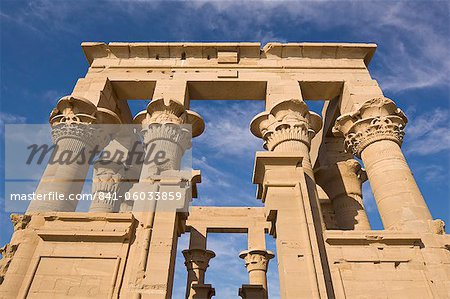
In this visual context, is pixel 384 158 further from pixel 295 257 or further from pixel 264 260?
pixel 264 260

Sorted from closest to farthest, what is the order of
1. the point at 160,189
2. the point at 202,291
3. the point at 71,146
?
the point at 160,189 < the point at 71,146 < the point at 202,291

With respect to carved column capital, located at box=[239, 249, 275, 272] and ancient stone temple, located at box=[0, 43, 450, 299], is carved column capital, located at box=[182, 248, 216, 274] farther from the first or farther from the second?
carved column capital, located at box=[239, 249, 275, 272]

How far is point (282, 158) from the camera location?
986 cm

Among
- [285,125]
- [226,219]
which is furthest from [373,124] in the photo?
[226,219]

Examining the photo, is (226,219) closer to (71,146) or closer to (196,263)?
(196,263)

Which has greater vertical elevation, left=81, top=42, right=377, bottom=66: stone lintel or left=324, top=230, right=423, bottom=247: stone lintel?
left=81, top=42, right=377, bottom=66: stone lintel

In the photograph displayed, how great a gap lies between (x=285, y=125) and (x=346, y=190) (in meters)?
5.24

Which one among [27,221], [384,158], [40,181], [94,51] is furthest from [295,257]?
[94,51]

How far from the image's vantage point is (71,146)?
11109 millimetres

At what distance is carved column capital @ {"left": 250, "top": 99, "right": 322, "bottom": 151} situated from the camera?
11859 mm

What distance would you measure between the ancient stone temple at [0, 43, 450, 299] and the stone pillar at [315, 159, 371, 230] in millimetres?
58

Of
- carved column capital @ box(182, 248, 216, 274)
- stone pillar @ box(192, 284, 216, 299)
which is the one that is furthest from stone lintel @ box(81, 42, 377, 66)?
stone pillar @ box(192, 284, 216, 299)

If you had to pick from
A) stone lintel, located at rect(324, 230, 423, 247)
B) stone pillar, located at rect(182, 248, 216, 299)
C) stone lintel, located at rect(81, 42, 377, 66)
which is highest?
stone lintel, located at rect(81, 42, 377, 66)

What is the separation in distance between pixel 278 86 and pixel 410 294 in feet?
28.2
